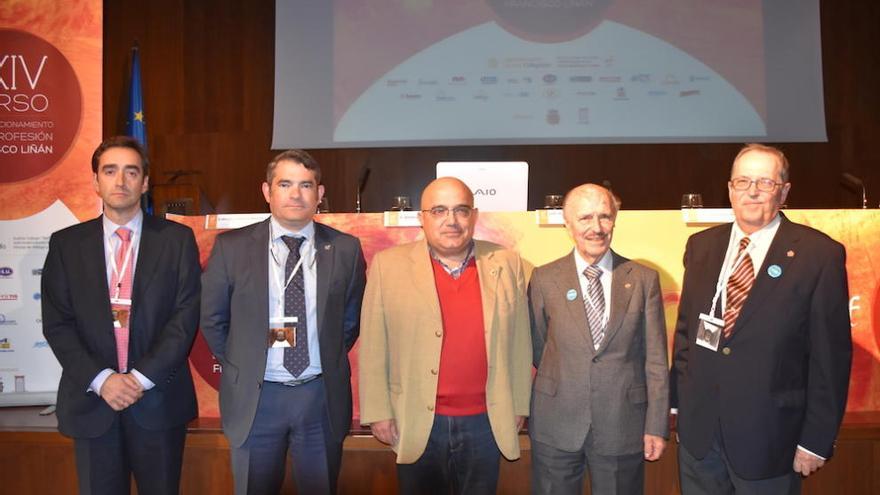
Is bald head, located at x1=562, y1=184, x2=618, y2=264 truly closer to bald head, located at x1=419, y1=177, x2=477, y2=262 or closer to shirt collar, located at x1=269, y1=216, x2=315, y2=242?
bald head, located at x1=419, y1=177, x2=477, y2=262

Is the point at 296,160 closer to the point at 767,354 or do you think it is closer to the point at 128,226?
the point at 128,226

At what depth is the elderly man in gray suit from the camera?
7.19ft

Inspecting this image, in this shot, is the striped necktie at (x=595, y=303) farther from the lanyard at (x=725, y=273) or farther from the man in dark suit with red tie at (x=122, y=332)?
the man in dark suit with red tie at (x=122, y=332)

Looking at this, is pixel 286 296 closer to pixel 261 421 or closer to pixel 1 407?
pixel 261 421

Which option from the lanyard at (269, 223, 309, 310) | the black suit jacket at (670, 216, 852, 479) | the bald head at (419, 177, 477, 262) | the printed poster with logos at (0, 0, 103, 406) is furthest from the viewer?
the printed poster with logos at (0, 0, 103, 406)

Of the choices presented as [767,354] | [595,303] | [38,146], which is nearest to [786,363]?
[767,354]

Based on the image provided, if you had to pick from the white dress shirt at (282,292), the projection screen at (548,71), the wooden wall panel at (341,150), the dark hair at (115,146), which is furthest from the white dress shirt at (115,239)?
the wooden wall panel at (341,150)

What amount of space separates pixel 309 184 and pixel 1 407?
8.51ft

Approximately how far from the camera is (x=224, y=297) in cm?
240

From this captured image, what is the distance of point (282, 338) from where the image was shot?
234 centimetres

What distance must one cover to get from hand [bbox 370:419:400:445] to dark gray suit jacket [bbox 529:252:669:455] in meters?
0.51

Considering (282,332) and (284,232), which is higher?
(284,232)

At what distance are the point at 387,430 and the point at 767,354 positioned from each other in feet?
4.28

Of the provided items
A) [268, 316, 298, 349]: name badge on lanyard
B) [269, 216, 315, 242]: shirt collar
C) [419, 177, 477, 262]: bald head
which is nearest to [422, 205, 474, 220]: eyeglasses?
[419, 177, 477, 262]: bald head
